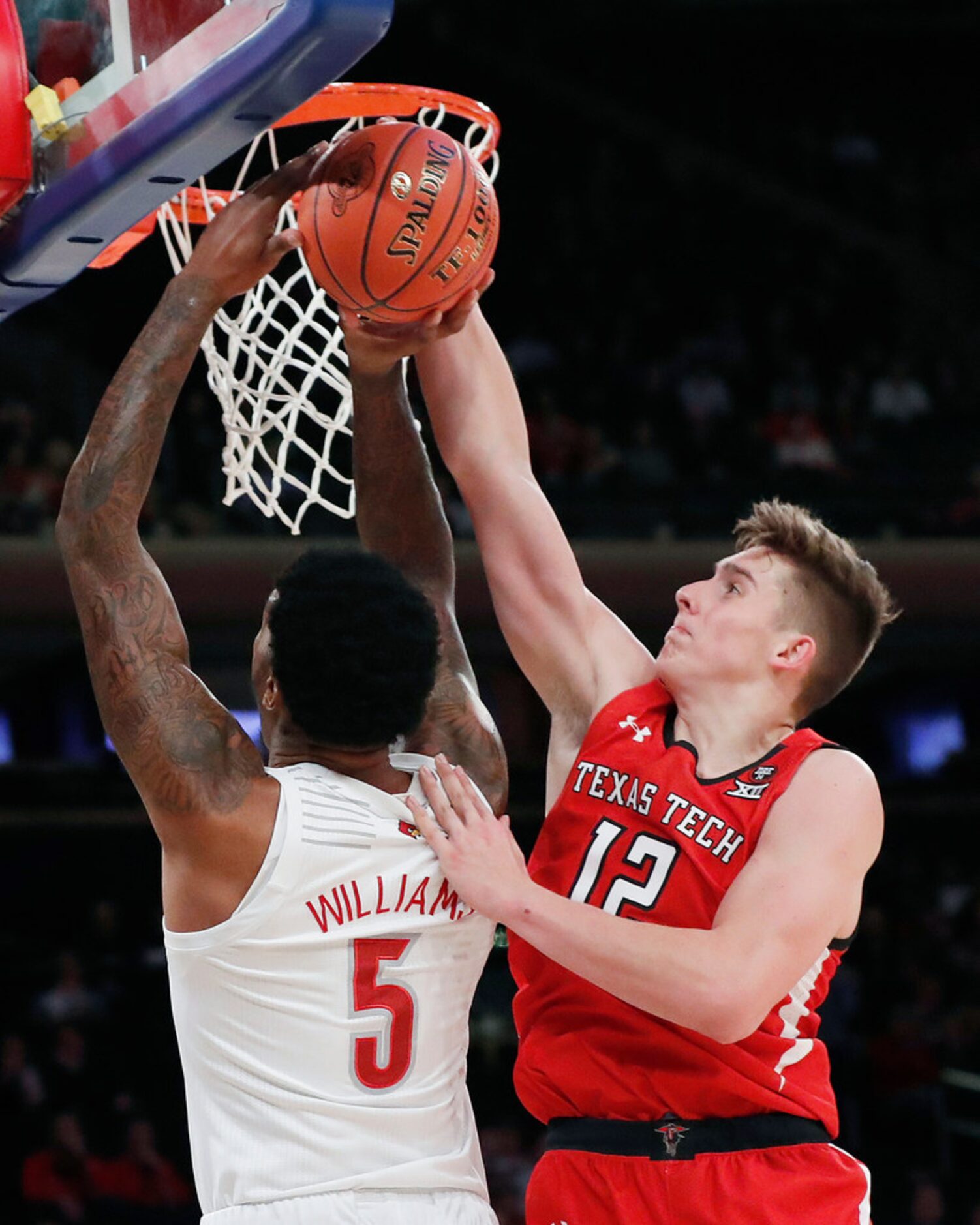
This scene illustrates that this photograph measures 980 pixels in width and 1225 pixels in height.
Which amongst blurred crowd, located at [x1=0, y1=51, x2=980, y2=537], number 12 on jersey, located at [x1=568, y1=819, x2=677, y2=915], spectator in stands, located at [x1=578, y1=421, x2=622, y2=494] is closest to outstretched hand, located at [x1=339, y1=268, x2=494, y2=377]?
number 12 on jersey, located at [x1=568, y1=819, x2=677, y2=915]

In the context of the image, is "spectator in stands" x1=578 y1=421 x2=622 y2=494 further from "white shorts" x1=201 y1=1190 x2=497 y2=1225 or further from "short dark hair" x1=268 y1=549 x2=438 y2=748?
"white shorts" x1=201 y1=1190 x2=497 y2=1225

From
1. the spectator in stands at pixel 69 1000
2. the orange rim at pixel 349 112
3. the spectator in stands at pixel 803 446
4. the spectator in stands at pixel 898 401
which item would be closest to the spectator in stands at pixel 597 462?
the spectator in stands at pixel 803 446

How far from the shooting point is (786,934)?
259cm

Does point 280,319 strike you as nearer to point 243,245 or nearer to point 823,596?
→ point 243,245

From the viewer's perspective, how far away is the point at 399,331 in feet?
9.36

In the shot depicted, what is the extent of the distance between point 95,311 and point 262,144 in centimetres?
963

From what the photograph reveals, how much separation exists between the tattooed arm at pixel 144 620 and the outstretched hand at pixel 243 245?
8cm

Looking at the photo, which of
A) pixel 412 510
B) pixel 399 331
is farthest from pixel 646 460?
pixel 399 331

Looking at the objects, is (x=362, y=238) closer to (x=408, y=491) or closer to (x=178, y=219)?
(x=408, y=491)

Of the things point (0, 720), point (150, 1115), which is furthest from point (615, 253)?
point (150, 1115)

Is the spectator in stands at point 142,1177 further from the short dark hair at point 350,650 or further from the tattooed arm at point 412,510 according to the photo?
the short dark hair at point 350,650

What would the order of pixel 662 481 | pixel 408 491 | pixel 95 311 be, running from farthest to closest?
pixel 95 311
pixel 662 481
pixel 408 491

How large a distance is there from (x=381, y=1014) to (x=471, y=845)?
278 millimetres

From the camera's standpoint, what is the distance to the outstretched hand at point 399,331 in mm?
2832
